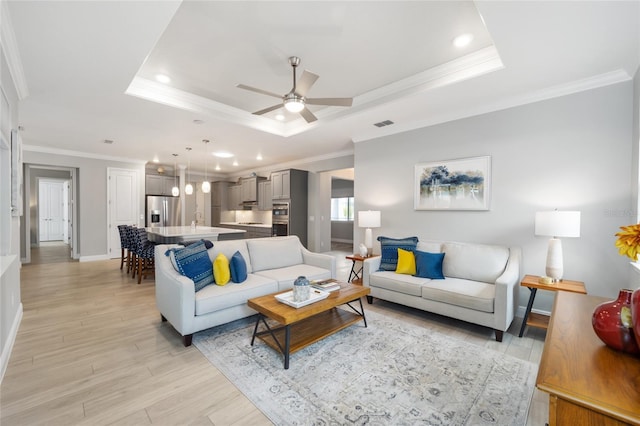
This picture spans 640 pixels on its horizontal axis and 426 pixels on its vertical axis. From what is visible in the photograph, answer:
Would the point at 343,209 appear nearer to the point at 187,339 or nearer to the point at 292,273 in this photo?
the point at 292,273

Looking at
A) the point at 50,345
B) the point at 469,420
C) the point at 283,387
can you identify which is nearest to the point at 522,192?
the point at 469,420

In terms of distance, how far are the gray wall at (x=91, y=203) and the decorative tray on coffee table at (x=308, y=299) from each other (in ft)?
23.2

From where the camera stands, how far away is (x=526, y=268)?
3.52 meters

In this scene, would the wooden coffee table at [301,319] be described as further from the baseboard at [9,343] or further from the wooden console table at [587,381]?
the baseboard at [9,343]

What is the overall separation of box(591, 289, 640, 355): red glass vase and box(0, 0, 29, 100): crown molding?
398 cm

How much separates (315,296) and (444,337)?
1457mm

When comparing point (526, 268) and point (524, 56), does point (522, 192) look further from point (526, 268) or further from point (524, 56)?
point (524, 56)

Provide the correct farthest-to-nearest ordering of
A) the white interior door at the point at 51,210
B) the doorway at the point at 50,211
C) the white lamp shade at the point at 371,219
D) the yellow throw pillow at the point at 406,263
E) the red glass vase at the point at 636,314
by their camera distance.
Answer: the white interior door at the point at 51,210 → the doorway at the point at 50,211 → the white lamp shade at the point at 371,219 → the yellow throw pillow at the point at 406,263 → the red glass vase at the point at 636,314

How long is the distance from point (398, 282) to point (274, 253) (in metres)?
1.77

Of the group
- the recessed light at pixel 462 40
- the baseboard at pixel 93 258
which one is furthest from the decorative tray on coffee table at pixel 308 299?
the baseboard at pixel 93 258

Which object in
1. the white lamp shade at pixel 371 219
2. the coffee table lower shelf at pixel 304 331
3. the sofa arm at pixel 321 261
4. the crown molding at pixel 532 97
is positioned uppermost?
the crown molding at pixel 532 97

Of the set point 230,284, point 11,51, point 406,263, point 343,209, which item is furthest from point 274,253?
point 343,209

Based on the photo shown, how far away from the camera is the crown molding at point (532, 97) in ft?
9.70

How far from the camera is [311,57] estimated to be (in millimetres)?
2984
